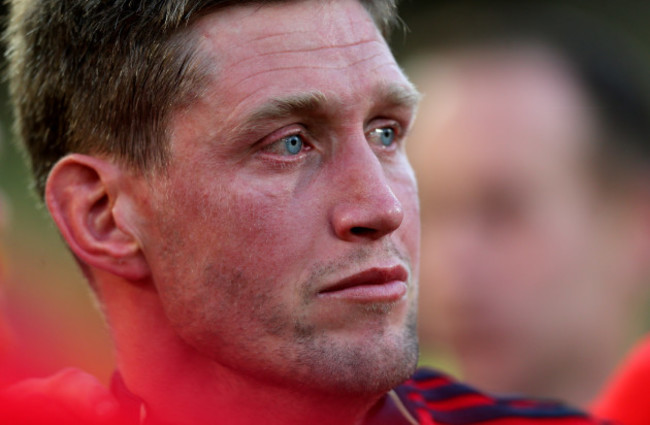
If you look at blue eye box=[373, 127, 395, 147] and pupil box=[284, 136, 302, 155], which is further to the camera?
blue eye box=[373, 127, 395, 147]

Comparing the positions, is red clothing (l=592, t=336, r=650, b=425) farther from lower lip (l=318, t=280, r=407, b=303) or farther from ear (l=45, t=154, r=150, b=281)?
ear (l=45, t=154, r=150, b=281)

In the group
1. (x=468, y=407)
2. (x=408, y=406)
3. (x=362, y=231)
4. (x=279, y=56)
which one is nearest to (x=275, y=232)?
(x=362, y=231)

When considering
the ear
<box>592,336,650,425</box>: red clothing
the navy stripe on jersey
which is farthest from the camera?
<box>592,336,650,425</box>: red clothing

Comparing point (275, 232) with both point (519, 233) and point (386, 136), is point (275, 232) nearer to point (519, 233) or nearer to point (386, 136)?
point (386, 136)

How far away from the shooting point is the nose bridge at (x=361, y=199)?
2594 mm

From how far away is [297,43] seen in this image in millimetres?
2695

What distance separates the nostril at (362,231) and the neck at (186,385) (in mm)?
410

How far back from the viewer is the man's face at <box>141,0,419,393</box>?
103 inches

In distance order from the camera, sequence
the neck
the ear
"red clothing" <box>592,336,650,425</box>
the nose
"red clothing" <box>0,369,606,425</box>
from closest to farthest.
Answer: "red clothing" <box>0,369,606,425</box>, the nose, the neck, the ear, "red clothing" <box>592,336,650,425</box>

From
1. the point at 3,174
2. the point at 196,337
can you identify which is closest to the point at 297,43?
the point at 196,337

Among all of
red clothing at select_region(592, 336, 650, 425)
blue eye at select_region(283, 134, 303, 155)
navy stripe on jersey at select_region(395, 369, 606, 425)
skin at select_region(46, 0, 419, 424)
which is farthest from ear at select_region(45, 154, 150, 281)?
red clothing at select_region(592, 336, 650, 425)

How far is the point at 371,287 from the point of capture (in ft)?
8.70

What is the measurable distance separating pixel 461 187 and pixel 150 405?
11.5ft

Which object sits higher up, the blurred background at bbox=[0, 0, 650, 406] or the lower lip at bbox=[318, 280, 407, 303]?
the lower lip at bbox=[318, 280, 407, 303]
